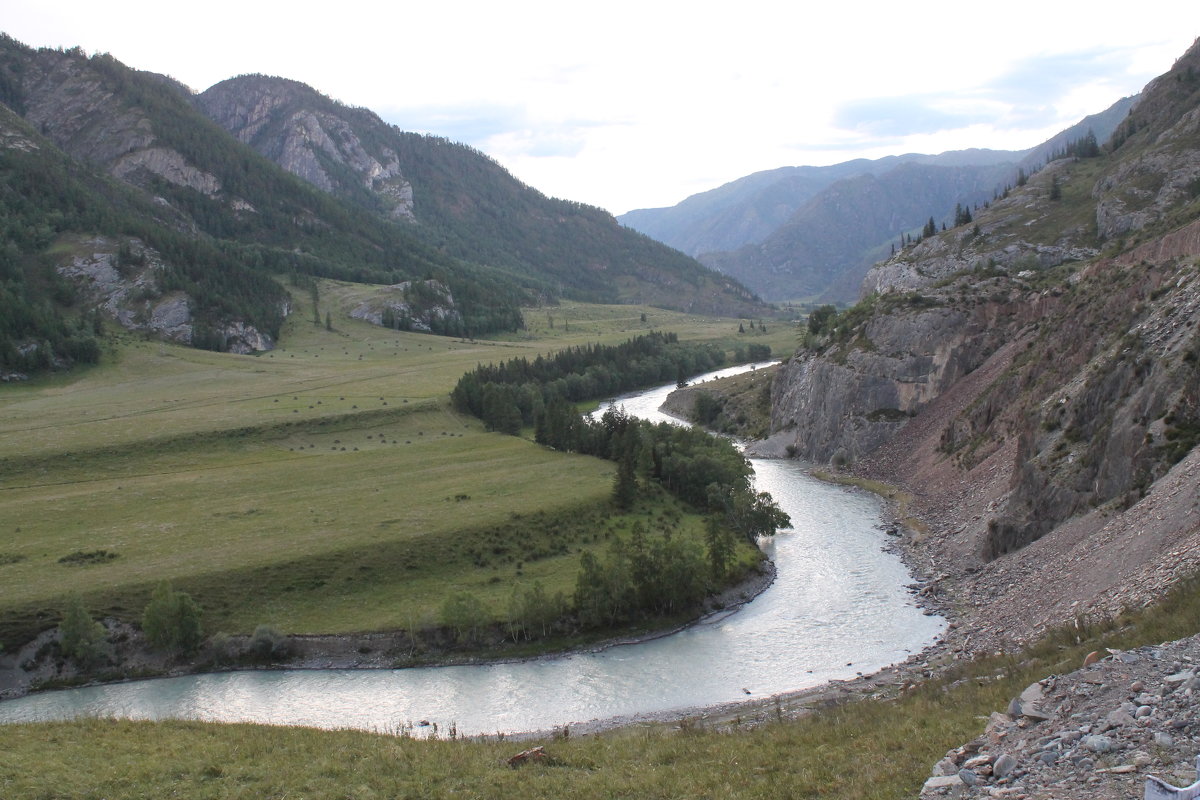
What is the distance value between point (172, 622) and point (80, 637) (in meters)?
5.26

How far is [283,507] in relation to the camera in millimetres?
75938

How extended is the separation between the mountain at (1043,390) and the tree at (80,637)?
50.9m

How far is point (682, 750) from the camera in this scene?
27578 millimetres

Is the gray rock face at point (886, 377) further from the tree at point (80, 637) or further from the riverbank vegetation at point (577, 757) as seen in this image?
the tree at point (80, 637)

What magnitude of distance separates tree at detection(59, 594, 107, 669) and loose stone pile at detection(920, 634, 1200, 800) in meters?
51.1

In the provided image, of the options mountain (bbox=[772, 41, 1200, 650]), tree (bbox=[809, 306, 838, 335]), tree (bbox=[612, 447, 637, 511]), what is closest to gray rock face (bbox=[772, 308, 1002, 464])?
mountain (bbox=[772, 41, 1200, 650])

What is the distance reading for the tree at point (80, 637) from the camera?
173 ft

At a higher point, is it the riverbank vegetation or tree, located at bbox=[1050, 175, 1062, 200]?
tree, located at bbox=[1050, 175, 1062, 200]

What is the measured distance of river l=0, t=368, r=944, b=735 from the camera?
45.4 m

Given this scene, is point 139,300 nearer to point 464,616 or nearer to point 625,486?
point 625,486

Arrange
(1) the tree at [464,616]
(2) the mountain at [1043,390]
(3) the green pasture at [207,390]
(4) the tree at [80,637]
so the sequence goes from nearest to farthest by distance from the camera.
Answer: (2) the mountain at [1043,390]
(4) the tree at [80,637]
(1) the tree at [464,616]
(3) the green pasture at [207,390]

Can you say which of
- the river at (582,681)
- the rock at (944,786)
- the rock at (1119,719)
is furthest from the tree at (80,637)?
the rock at (1119,719)

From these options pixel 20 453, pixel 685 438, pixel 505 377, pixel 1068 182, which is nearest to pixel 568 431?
pixel 685 438

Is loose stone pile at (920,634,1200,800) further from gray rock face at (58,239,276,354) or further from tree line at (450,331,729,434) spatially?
gray rock face at (58,239,276,354)
